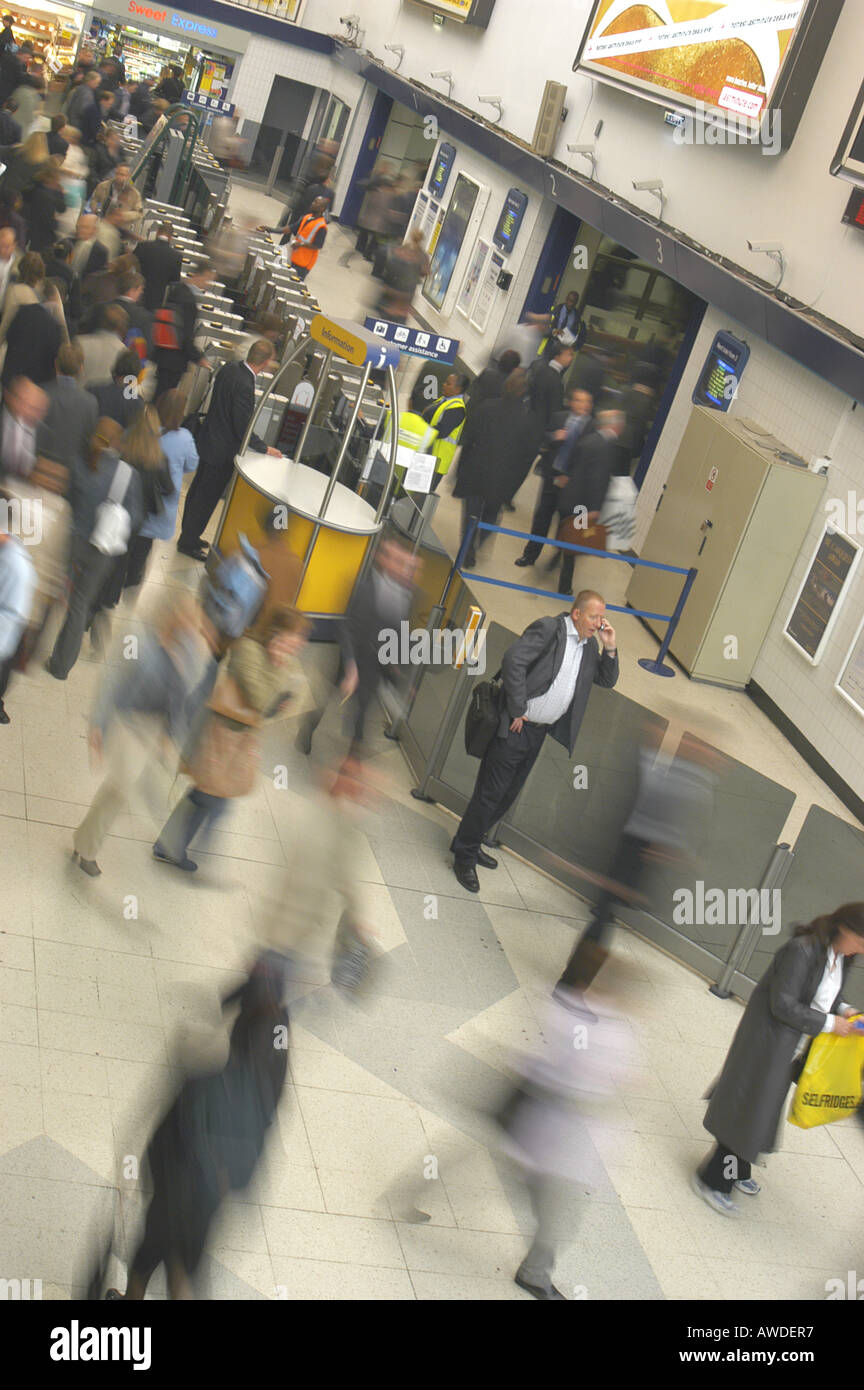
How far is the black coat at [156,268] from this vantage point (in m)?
12.2

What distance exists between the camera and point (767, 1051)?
18.3 ft

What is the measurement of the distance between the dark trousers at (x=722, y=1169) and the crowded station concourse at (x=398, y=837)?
0.02 meters

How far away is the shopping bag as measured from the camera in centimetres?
551

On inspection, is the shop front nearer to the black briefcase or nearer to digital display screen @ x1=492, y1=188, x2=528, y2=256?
digital display screen @ x1=492, y1=188, x2=528, y2=256

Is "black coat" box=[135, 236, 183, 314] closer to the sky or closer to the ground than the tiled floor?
closer to the sky

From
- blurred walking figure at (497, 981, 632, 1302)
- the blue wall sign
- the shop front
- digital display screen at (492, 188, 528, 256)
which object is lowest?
blurred walking figure at (497, 981, 632, 1302)

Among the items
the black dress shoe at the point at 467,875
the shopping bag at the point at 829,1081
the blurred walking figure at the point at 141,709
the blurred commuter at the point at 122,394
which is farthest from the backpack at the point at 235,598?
the shopping bag at the point at 829,1081

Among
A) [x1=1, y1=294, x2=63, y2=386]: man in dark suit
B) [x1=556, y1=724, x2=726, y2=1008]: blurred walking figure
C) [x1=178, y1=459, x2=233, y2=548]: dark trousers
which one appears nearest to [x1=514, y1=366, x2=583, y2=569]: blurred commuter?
[x1=178, y1=459, x2=233, y2=548]: dark trousers

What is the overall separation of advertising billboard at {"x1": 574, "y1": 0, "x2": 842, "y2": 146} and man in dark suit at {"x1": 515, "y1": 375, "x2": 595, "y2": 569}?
10.4 feet

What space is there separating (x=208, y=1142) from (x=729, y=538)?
29.4 ft

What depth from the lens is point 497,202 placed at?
67.6 feet

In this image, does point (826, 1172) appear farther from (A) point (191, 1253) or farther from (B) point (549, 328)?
(B) point (549, 328)

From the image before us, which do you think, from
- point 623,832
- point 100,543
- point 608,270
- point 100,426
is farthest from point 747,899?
point 608,270

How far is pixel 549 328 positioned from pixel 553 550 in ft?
20.7
